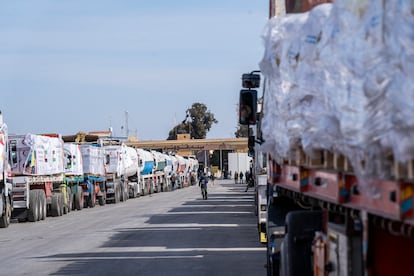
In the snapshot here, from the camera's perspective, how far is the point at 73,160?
41.8 m

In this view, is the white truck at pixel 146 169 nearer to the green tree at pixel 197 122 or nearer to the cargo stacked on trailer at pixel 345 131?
the cargo stacked on trailer at pixel 345 131

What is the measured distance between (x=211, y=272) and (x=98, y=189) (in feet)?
111

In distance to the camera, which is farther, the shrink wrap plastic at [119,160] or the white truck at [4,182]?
the shrink wrap plastic at [119,160]

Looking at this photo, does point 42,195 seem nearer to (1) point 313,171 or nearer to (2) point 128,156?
(2) point 128,156

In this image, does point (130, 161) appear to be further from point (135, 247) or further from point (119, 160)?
point (135, 247)

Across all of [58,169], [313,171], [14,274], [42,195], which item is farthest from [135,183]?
[313,171]

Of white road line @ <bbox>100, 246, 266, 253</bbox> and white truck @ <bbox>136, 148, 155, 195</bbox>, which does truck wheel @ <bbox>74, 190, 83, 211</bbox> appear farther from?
white road line @ <bbox>100, 246, 266, 253</bbox>

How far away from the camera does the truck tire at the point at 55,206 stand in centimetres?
3669

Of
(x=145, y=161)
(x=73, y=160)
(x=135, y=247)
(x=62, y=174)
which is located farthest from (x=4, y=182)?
(x=145, y=161)

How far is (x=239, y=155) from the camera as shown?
94375mm

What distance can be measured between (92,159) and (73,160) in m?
5.04

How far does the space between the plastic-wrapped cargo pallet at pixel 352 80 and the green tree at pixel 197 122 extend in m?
147

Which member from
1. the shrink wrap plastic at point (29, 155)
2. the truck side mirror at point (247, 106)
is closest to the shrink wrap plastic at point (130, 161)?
the shrink wrap plastic at point (29, 155)

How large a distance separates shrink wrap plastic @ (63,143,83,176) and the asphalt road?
828 cm
